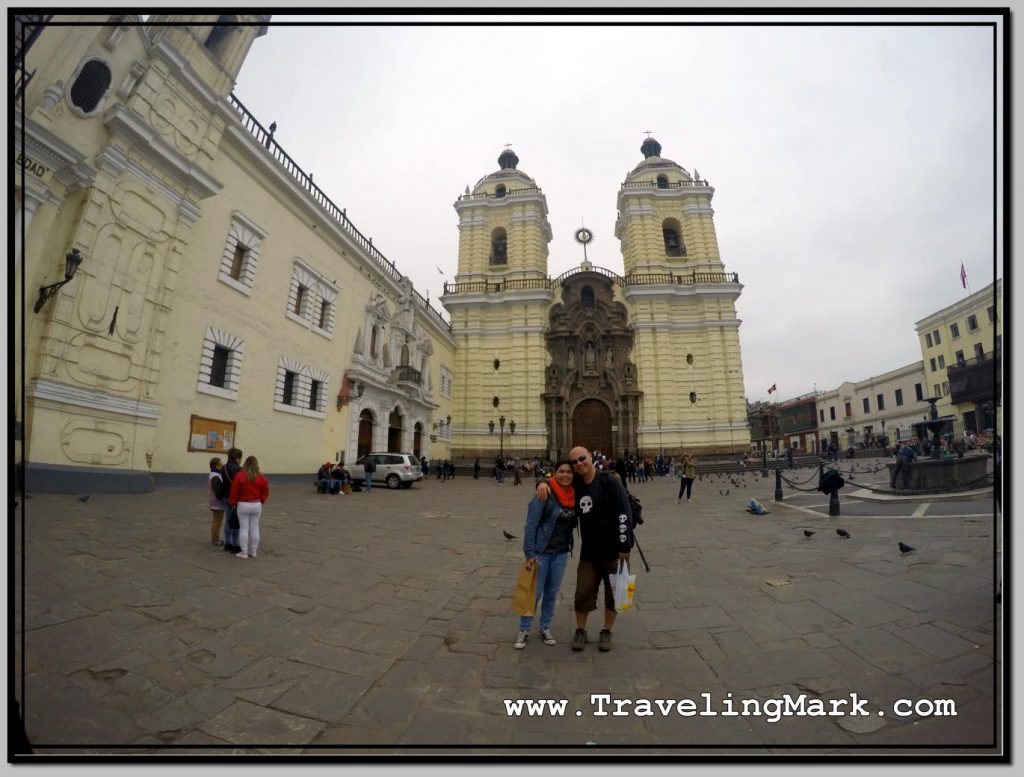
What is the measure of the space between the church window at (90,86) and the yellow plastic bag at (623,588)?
42.9 feet

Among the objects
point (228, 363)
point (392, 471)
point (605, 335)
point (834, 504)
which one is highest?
point (605, 335)

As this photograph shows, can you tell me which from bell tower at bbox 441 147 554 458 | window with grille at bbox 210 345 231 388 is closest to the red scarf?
window with grille at bbox 210 345 231 388

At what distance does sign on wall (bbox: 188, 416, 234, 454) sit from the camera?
1156 cm

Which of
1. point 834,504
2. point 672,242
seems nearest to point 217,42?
point 834,504

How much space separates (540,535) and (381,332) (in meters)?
19.5

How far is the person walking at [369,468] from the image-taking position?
1519 cm

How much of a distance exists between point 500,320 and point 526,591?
1164 inches

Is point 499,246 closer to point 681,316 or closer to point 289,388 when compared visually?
point 681,316

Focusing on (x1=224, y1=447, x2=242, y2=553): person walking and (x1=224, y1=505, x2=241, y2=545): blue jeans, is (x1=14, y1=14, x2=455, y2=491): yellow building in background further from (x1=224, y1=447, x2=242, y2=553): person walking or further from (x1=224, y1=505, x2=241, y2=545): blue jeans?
(x1=224, y1=505, x2=241, y2=545): blue jeans

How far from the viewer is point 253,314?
45.8 ft

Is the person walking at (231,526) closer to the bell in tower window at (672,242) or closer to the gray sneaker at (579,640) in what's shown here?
the gray sneaker at (579,640)

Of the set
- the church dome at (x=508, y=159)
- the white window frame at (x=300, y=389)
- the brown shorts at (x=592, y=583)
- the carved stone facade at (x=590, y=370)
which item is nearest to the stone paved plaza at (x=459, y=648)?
the brown shorts at (x=592, y=583)

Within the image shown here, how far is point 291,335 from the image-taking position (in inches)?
611

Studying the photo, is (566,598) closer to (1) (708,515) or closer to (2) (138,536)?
(2) (138,536)
